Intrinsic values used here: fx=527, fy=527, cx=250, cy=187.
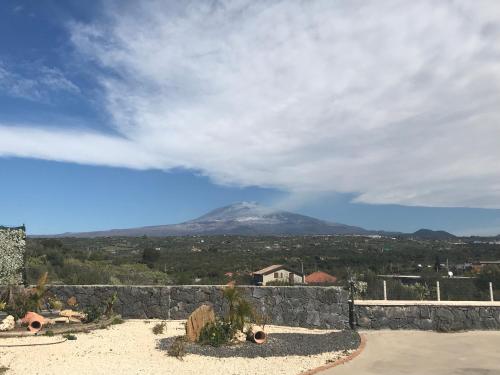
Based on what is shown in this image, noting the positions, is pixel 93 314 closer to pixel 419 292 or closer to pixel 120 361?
pixel 120 361

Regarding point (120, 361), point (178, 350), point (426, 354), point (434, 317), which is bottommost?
point (426, 354)

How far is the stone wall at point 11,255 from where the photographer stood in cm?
1661

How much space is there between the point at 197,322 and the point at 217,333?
23.7 inches

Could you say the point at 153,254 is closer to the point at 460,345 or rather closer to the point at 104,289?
the point at 104,289

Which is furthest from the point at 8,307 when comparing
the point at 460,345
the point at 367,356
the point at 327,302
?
the point at 460,345

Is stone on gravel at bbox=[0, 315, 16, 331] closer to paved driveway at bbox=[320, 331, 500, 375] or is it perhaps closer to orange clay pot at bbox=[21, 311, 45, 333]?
orange clay pot at bbox=[21, 311, 45, 333]

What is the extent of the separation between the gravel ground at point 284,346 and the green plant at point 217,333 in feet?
0.63

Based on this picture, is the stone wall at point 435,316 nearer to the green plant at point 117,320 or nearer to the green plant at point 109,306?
the green plant at point 117,320

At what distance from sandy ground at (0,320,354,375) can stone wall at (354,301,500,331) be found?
341 centimetres

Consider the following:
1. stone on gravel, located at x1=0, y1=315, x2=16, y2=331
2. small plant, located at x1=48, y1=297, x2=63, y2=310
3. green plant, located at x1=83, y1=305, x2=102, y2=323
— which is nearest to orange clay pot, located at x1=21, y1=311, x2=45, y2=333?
stone on gravel, located at x1=0, y1=315, x2=16, y2=331

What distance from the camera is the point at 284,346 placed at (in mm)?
11008

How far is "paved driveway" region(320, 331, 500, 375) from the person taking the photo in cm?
916

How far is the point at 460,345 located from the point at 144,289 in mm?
8757

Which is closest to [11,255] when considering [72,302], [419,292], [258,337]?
[72,302]
